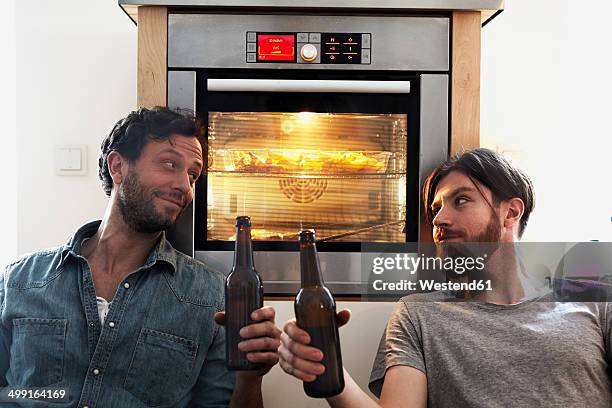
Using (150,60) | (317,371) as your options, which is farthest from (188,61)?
(317,371)

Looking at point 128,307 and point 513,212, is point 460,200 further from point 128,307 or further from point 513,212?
point 128,307

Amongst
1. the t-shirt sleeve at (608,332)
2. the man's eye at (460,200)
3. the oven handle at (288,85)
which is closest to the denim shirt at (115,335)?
the oven handle at (288,85)

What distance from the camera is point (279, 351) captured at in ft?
2.79

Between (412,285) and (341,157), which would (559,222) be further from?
(341,157)

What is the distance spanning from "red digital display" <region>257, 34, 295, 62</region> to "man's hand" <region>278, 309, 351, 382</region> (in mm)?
643

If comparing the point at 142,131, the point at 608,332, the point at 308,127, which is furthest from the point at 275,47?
the point at 608,332

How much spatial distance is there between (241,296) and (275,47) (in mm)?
588

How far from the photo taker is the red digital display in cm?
130

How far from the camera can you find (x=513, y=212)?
1214mm

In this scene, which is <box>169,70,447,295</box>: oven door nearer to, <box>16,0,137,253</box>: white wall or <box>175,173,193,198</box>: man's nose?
<box>175,173,193,198</box>: man's nose

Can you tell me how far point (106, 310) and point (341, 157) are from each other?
525 mm

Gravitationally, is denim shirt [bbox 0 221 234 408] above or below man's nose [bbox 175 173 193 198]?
below

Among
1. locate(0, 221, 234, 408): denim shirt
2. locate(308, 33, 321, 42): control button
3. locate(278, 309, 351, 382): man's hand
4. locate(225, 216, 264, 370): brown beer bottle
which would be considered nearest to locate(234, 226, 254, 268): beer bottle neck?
locate(225, 216, 264, 370): brown beer bottle

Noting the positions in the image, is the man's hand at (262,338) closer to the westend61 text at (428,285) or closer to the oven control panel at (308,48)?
the westend61 text at (428,285)
